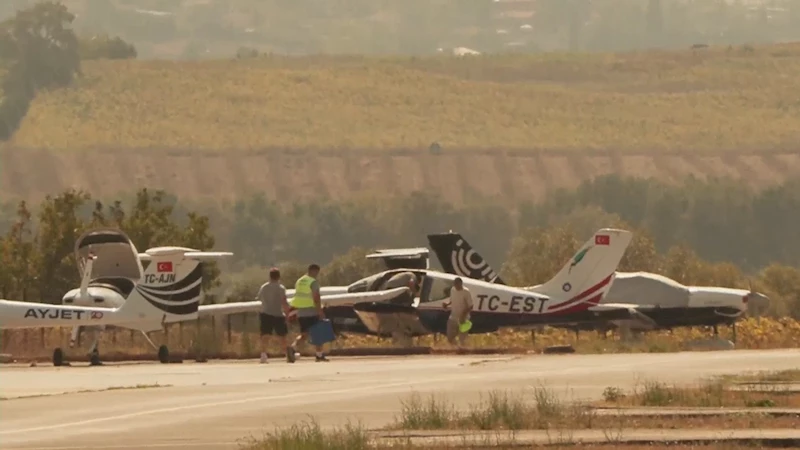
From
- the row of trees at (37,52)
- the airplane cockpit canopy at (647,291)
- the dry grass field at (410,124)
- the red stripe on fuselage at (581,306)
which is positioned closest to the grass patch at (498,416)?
the red stripe on fuselage at (581,306)

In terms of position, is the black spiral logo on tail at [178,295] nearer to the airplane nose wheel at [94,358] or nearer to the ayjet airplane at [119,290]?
the ayjet airplane at [119,290]

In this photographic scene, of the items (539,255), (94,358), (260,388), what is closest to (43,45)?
(539,255)

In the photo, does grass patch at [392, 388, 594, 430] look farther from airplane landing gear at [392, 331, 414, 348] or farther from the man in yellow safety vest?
airplane landing gear at [392, 331, 414, 348]

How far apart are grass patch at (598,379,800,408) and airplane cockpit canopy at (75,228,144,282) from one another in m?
15.7

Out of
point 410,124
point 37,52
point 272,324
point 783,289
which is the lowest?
point 783,289

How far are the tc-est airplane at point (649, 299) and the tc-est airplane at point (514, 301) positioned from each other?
A: 0.60 m

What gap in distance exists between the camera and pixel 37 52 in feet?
552

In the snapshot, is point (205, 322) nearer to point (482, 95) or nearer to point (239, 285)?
point (239, 285)

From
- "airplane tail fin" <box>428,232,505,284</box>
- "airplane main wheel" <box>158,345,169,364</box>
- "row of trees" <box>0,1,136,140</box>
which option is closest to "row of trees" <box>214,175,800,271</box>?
"airplane tail fin" <box>428,232,505,284</box>

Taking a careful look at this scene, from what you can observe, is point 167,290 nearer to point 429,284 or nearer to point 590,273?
point 429,284

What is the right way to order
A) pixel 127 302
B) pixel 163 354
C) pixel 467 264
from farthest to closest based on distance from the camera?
pixel 467 264 → pixel 163 354 → pixel 127 302

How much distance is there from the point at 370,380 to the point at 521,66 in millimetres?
151599

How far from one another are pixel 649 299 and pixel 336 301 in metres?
7.69

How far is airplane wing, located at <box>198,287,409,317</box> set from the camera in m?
41.8
